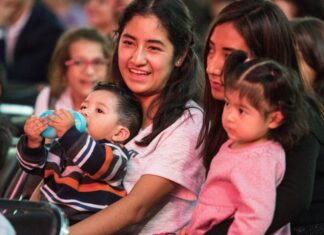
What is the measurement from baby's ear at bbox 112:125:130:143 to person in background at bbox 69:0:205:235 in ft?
0.16

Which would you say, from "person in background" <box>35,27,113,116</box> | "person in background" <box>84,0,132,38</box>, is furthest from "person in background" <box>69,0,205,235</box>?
"person in background" <box>84,0,132,38</box>

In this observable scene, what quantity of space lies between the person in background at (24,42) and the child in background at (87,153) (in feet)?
12.3

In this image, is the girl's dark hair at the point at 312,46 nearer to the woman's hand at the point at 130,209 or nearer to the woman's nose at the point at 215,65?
the woman's nose at the point at 215,65

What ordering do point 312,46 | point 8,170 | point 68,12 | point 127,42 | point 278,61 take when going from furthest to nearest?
point 68,12
point 8,170
point 312,46
point 127,42
point 278,61

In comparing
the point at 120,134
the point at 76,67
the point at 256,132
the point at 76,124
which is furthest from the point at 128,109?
the point at 76,67

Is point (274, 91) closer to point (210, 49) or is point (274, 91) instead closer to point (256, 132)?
point (256, 132)

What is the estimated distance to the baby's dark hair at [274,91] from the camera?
2859 millimetres

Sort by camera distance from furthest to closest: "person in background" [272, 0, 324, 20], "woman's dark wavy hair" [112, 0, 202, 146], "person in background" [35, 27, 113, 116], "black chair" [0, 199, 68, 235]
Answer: "person in background" [272, 0, 324, 20], "person in background" [35, 27, 113, 116], "woman's dark wavy hair" [112, 0, 202, 146], "black chair" [0, 199, 68, 235]

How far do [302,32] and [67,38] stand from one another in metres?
2.12

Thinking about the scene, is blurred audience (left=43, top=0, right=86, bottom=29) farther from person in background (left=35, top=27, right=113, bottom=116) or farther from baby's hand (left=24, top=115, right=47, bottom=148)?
baby's hand (left=24, top=115, right=47, bottom=148)

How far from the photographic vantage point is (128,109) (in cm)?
356

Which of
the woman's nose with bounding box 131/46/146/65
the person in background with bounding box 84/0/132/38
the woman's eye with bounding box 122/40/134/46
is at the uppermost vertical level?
the woman's eye with bounding box 122/40/134/46

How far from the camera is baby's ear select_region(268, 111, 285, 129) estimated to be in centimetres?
289

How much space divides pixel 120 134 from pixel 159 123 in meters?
0.17
